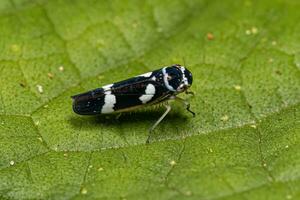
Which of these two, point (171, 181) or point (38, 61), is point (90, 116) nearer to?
point (38, 61)

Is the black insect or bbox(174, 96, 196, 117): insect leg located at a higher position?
the black insect

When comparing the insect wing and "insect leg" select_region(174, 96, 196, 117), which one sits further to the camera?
"insect leg" select_region(174, 96, 196, 117)

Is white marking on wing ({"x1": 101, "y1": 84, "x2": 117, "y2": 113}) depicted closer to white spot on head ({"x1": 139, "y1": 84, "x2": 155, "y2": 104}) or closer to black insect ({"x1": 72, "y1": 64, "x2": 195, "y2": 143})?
black insect ({"x1": 72, "y1": 64, "x2": 195, "y2": 143})

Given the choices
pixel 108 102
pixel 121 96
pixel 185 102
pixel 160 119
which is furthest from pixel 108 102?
pixel 185 102

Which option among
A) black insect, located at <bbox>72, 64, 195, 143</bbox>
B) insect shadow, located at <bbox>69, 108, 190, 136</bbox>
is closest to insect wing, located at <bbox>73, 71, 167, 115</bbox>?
black insect, located at <bbox>72, 64, 195, 143</bbox>

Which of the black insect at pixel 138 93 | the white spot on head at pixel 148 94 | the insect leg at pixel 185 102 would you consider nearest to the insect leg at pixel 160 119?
the black insect at pixel 138 93

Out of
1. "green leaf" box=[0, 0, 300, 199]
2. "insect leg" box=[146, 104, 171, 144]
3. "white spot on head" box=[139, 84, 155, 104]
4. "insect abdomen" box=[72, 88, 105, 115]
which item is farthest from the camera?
"white spot on head" box=[139, 84, 155, 104]

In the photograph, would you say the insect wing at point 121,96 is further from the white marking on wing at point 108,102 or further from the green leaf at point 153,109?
the green leaf at point 153,109
